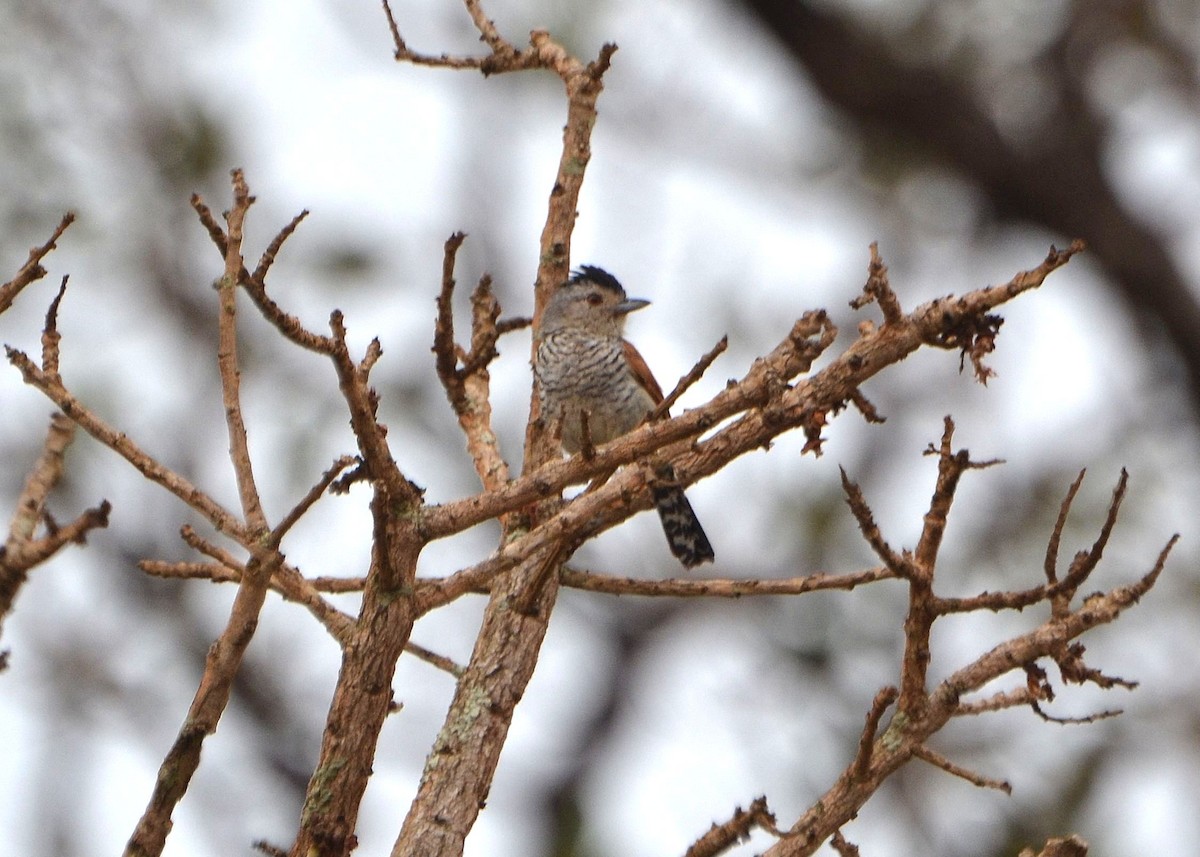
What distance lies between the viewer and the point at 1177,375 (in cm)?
671

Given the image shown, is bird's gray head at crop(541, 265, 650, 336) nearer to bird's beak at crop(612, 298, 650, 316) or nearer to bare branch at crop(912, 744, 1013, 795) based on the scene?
bird's beak at crop(612, 298, 650, 316)

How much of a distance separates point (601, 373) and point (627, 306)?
53 cm

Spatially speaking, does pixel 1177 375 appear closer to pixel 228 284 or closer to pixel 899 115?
pixel 899 115

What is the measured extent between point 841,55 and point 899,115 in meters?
0.35

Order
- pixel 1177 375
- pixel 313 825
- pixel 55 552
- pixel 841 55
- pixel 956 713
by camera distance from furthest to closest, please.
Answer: pixel 1177 375 → pixel 841 55 → pixel 956 713 → pixel 313 825 → pixel 55 552

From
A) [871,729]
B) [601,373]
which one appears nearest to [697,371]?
[871,729]

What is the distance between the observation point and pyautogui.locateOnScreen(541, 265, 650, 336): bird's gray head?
270 inches

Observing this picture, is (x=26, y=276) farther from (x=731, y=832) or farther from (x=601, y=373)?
(x=601, y=373)

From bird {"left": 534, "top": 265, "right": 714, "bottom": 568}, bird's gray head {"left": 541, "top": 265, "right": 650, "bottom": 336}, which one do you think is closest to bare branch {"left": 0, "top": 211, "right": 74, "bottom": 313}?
bird {"left": 534, "top": 265, "right": 714, "bottom": 568}

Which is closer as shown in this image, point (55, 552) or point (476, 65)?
point (55, 552)

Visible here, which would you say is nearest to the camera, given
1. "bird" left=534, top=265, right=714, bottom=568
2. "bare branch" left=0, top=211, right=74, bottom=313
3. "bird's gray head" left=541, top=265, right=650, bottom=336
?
"bare branch" left=0, top=211, right=74, bottom=313

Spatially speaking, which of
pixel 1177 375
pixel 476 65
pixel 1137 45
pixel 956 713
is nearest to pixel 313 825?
pixel 956 713

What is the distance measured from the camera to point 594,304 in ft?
22.9

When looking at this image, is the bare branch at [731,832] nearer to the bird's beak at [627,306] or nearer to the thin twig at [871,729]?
the thin twig at [871,729]
